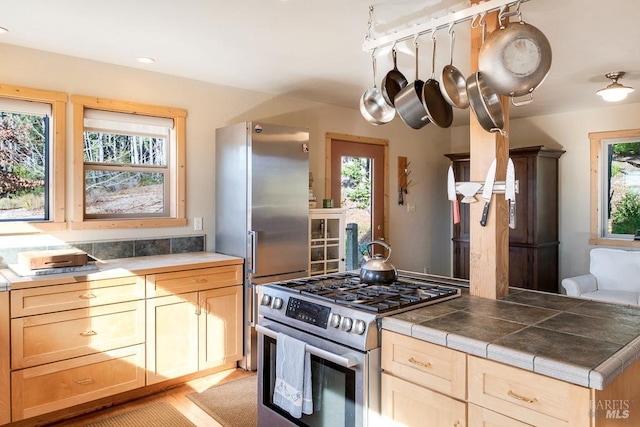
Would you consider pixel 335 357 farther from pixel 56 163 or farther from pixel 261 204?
pixel 56 163

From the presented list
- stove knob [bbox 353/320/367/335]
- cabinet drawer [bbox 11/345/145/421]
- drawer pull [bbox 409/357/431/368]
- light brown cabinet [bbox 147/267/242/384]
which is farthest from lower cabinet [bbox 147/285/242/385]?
drawer pull [bbox 409/357/431/368]

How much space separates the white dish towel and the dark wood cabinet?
12.3ft

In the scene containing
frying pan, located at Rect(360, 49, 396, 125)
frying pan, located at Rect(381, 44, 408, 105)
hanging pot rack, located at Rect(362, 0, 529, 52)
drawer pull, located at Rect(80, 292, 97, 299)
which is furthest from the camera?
drawer pull, located at Rect(80, 292, 97, 299)

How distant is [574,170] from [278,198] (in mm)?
3661

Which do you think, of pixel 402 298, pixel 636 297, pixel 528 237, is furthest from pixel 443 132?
pixel 402 298

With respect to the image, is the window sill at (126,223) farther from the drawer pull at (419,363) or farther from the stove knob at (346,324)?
the drawer pull at (419,363)

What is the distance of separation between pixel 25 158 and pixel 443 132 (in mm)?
4933

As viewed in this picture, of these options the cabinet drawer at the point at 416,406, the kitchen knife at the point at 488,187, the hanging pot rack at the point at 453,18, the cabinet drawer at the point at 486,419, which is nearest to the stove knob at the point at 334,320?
the cabinet drawer at the point at 416,406

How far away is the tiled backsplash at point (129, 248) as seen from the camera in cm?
296

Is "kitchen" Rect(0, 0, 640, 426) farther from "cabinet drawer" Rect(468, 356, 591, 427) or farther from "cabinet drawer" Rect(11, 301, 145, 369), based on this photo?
"cabinet drawer" Rect(468, 356, 591, 427)

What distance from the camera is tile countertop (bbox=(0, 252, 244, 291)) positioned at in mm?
2582

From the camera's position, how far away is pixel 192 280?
10.6ft

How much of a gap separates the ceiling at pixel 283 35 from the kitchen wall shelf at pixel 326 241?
1.20 meters

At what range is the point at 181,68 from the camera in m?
3.49
